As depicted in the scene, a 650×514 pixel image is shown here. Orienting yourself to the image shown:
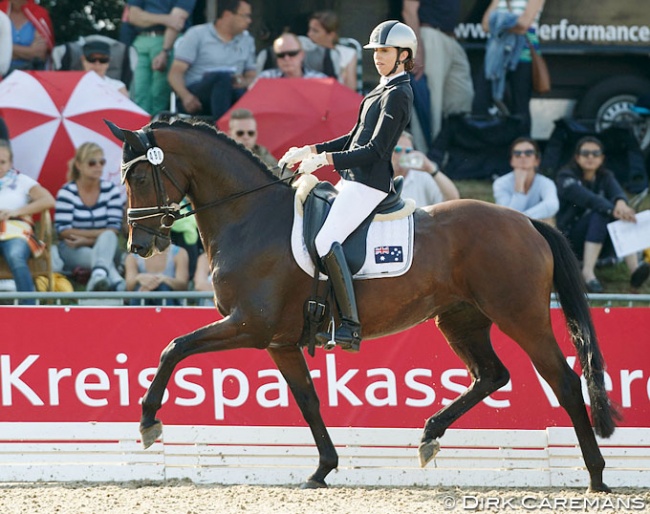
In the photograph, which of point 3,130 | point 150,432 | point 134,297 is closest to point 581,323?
point 150,432

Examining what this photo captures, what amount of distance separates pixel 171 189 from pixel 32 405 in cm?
209

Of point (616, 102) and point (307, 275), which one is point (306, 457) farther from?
point (616, 102)

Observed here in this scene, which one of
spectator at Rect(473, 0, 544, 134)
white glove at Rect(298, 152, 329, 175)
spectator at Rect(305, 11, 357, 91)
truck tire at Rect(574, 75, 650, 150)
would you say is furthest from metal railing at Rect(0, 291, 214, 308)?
truck tire at Rect(574, 75, 650, 150)

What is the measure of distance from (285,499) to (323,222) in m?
1.77

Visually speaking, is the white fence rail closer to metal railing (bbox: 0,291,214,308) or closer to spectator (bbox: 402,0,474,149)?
metal railing (bbox: 0,291,214,308)

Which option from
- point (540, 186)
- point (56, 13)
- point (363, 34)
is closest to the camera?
point (540, 186)

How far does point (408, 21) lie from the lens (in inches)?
530

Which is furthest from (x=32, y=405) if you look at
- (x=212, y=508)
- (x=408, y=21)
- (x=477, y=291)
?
(x=408, y=21)

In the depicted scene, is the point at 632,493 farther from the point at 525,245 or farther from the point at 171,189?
the point at 171,189

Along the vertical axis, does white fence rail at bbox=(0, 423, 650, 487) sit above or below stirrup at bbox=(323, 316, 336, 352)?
below

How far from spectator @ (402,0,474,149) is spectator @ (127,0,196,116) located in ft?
8.43

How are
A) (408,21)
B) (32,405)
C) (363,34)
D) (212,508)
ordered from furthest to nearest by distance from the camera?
(363,34), (408,21), (32,405), (212,508)

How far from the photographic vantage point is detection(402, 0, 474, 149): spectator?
1338cm

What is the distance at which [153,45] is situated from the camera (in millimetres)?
13008
